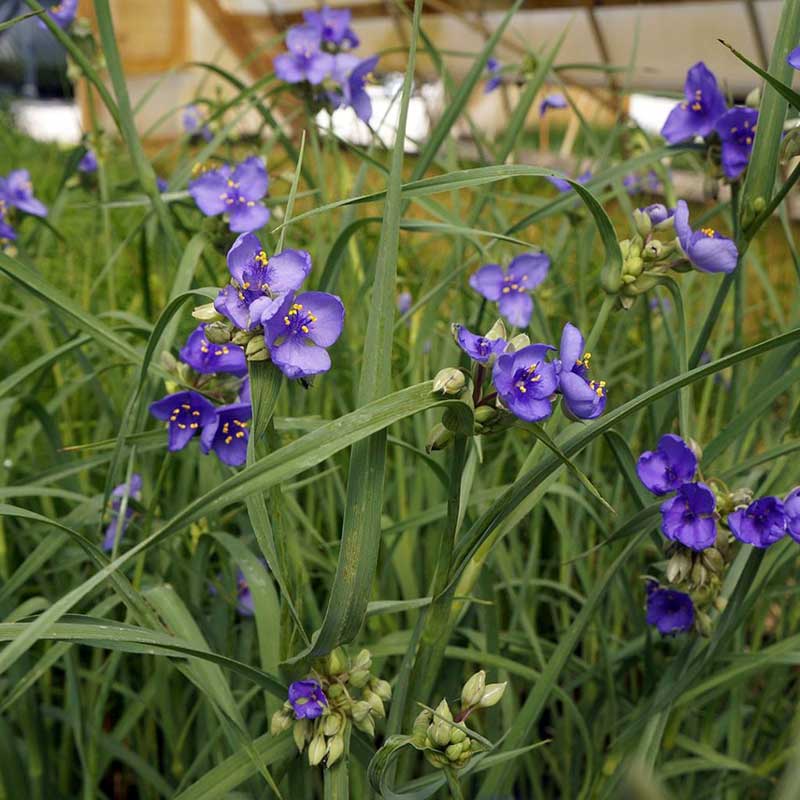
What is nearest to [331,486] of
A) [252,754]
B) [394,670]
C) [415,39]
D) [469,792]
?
[394,670]

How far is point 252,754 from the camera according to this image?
630 mm

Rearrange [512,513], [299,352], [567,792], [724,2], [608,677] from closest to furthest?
[299,352] → [512,513] → [608,677] → [567,792] → [724,2]

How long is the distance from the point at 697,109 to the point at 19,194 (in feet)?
2.65

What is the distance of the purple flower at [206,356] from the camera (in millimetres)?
741

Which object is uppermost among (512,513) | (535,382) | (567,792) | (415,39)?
(415,39)

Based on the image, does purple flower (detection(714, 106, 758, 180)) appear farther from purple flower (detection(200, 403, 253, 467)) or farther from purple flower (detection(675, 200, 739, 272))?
purple flower (detection(200, 403, 253, 467))

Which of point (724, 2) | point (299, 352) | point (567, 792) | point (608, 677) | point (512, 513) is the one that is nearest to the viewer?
point (299, 352)

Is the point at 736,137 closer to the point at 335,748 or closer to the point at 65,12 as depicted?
the point at 335,748

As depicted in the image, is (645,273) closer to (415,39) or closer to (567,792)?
(415,39)

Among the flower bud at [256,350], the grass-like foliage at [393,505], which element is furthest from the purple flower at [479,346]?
the flower bud at [256,350]

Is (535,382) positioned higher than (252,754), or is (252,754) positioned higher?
(535,382)

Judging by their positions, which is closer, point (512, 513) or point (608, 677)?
point (512, 513)

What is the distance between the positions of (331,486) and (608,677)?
0.35 meters

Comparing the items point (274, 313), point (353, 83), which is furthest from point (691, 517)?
point (353, 83)
